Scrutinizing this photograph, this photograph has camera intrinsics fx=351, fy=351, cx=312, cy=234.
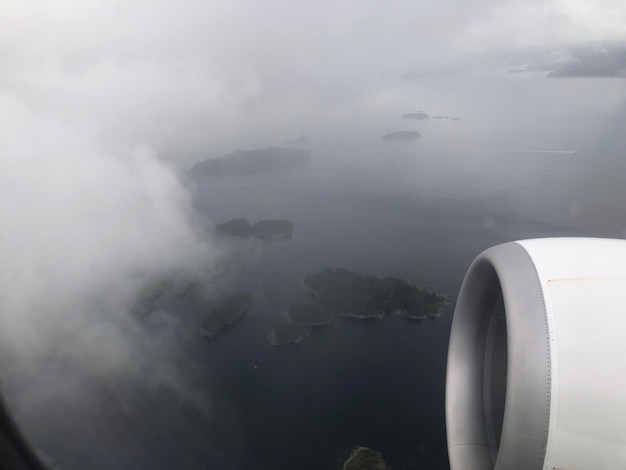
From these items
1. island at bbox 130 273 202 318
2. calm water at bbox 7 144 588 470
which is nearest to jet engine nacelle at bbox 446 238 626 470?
calm water at bbox 7 144 588 470

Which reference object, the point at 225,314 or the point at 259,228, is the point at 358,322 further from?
the point at 259,228

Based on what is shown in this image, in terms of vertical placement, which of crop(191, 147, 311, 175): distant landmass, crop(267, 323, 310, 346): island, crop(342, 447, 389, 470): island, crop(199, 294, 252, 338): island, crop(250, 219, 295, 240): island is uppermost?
crop(191, 147, 311, 175): distant landmass

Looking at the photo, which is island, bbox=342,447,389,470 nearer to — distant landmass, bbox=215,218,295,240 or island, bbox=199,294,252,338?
island, bbox=199,294,252,338

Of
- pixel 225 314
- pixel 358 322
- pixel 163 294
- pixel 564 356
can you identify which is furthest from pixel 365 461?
pixel 163 294

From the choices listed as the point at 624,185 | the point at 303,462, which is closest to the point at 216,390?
the point at 303,462

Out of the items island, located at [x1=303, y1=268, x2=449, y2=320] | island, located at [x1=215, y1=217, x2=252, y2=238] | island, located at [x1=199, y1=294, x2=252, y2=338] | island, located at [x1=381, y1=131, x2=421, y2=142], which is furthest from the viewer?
island, located at [x1=381, y1=131, x2=421, y2=142]

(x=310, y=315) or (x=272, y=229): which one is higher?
(x=272, y=229)
